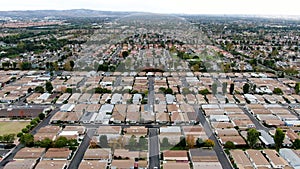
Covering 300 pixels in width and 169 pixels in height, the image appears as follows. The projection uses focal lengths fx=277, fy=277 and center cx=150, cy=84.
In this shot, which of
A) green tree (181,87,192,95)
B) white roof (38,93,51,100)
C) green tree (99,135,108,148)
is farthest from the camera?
green tree (181,87,192,95)

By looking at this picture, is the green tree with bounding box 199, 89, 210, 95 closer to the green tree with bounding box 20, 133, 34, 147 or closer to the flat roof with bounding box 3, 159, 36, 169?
the green tree with bounding box 20, 133, 34, 147

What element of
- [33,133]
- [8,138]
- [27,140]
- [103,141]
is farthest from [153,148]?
[8,138]

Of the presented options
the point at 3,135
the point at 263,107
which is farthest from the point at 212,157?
the point at 3,135

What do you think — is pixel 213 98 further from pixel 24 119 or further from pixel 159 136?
pixel 24 119

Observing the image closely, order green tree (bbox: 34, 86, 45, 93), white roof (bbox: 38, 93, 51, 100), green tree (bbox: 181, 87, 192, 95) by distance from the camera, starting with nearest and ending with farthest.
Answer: white roof (bbox: 38, 93, 51, 100)
green tree (bbox: 181, 87, 192, 95)
green tree (bbox: 34, 86, 45, 93)

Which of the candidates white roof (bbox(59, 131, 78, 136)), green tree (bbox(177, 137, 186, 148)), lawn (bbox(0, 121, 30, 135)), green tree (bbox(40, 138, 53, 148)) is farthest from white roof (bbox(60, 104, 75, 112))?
green tree (bbox(177, 137, 186, 148))

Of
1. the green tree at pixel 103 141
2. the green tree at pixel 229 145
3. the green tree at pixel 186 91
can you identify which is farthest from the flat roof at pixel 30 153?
the green tree at pixel 186 91
